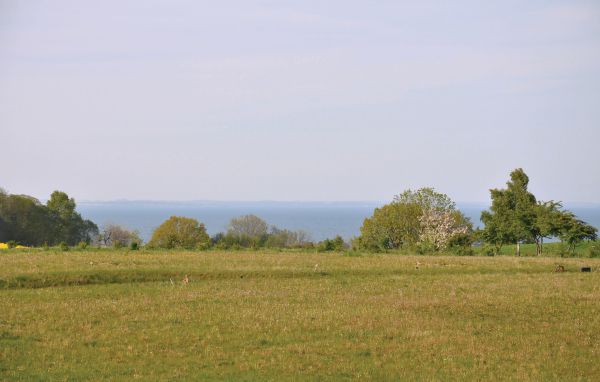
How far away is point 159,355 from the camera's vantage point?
1870 centimetres

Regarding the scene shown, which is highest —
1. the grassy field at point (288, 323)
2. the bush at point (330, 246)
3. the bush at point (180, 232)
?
the bush at point (180, 232)

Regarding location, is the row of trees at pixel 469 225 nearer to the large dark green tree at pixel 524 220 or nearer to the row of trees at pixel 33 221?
the large dark green tree at pixel 524 220

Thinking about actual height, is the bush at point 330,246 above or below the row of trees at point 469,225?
below

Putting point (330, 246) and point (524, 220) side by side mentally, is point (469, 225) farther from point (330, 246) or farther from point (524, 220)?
point (330, 246)

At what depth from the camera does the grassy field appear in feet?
57.6

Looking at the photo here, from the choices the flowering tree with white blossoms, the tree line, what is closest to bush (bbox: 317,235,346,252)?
the tree line

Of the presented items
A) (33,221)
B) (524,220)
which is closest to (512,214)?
(524,220)

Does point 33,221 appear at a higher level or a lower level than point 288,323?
higher

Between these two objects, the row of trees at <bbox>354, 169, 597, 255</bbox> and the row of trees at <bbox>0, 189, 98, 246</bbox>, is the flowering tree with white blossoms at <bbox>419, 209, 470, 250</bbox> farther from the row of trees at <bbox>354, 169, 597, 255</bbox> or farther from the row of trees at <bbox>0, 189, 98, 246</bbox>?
the row of trees at <bbox>0, 189, 98, 246</bbox>

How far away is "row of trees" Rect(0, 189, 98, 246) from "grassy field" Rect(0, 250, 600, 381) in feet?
186

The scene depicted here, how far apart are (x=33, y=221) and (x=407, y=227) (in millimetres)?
51281

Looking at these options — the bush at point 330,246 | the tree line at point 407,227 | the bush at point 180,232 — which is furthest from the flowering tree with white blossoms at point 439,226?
the bush at point 180,232

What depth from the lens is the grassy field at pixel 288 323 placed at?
17.5 m

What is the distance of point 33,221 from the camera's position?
92.6 m
